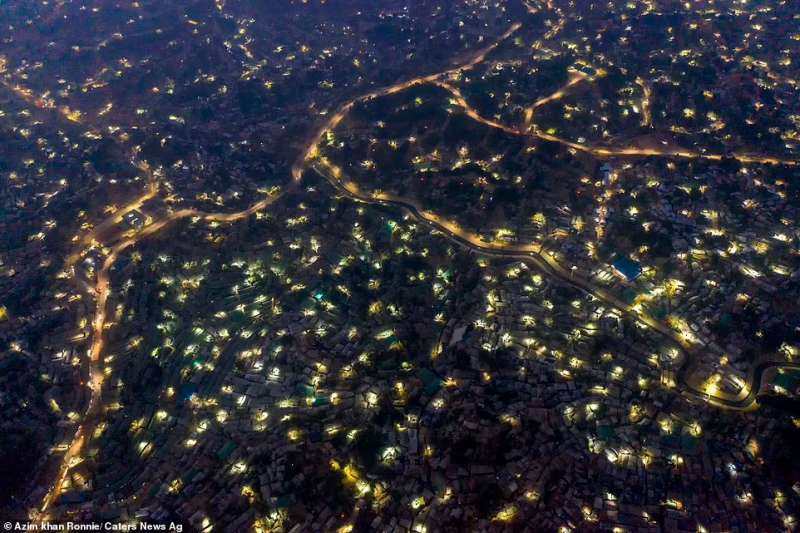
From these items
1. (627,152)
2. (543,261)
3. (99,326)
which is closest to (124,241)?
(99,326)

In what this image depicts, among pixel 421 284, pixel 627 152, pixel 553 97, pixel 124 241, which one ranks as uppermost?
pixel 553 97

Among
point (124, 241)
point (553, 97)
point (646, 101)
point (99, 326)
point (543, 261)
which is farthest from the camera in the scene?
point (553, 97)

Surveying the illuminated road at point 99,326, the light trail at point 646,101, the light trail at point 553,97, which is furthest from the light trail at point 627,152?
the illuminated road at point 99,326

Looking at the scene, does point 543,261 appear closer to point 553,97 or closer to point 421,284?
point 421,284

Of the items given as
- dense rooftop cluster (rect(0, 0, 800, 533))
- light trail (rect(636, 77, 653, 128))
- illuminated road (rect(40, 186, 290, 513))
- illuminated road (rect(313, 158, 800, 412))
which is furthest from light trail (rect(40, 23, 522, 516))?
light trail (rect(636, 77, 653, 128))

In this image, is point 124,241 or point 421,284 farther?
point 124,241

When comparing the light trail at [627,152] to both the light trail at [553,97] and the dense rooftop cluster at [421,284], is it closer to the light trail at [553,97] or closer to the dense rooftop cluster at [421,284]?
the dense rooftop cluster at [421,284]

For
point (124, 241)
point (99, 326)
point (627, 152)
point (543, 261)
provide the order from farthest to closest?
point (627, 152) < point (124, 241) < point (543, 261) < point (99, 326)

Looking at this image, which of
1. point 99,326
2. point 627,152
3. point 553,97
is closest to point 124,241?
point 99,326

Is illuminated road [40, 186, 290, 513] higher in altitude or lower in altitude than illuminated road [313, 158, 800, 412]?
lower

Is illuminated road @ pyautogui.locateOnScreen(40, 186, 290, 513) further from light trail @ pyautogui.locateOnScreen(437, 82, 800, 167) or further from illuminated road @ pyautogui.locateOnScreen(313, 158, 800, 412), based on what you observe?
A: light trail @ pyautogui.locateOnScreen(437, 82, 800, 167)

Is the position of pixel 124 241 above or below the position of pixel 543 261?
below

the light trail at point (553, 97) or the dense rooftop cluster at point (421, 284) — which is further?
the light trail at point (553, 97)
